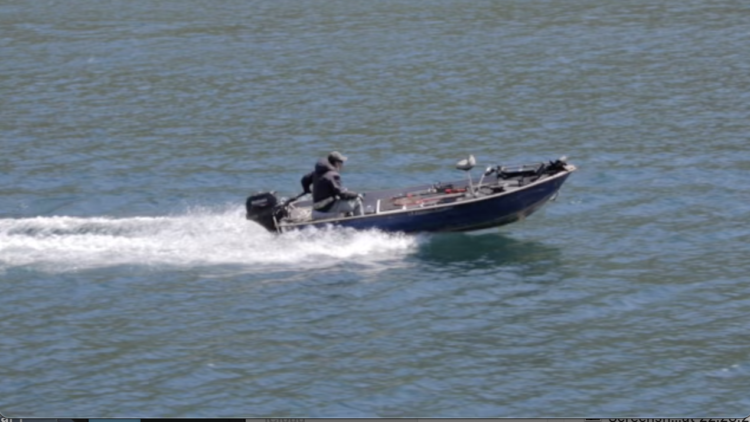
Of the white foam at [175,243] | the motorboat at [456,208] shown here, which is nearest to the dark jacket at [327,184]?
the motorboat at [456,208]

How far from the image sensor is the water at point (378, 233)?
20297 mm

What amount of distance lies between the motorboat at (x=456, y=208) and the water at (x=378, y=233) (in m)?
0.37

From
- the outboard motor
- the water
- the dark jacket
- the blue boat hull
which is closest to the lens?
the water

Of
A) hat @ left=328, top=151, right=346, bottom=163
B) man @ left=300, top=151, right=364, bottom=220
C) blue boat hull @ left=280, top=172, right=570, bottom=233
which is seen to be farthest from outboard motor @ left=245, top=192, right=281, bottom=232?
hat @ left=328, top=151, right=346, bottom=163

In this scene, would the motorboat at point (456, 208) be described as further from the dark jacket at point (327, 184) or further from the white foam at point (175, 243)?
the dark jacket at point (327, 184)

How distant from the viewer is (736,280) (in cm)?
2414

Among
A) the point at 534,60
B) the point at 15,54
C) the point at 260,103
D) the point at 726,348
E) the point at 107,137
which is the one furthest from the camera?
the point at 15,54

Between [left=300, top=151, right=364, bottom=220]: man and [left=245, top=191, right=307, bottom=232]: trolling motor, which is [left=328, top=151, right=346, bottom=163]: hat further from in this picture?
[left=245, top=191, right=307, bottom=232]: trolling motor

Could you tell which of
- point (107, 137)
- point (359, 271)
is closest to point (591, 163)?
point (359, 271)

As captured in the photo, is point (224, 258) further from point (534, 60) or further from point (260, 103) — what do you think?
A: point (534, 60)

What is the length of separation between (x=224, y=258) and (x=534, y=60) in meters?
20.1

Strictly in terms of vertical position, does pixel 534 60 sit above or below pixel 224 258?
above

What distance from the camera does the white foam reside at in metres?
25.9

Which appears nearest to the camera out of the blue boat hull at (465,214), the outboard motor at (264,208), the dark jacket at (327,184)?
the blue boat hull at (465,214)
